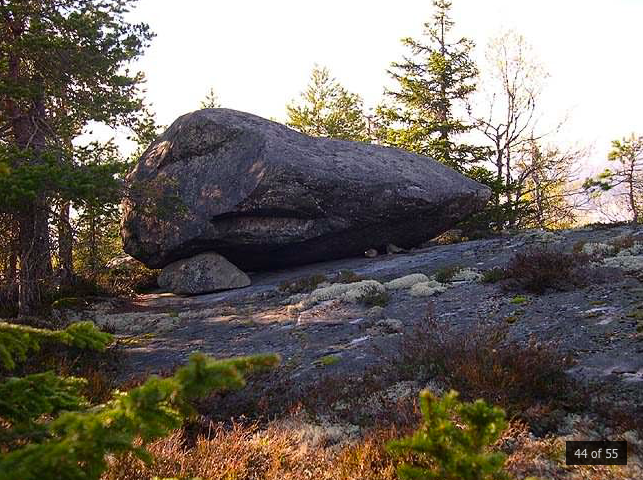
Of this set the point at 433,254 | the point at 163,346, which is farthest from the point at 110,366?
the point at 433,254

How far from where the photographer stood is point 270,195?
46.5ft

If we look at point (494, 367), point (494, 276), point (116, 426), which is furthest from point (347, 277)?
point (116, 426)

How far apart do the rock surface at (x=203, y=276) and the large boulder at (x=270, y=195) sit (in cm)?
41

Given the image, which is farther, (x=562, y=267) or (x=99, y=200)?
(x=99, y=200)

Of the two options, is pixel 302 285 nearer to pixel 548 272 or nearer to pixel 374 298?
pixel 374 298

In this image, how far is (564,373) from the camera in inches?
213

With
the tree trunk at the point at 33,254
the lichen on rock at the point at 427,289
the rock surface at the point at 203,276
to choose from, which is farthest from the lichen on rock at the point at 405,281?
the tree trunk at the point at 33,254

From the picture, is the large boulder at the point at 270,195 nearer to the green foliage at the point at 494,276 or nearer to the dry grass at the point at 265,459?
the green foliage at the point at 494,276

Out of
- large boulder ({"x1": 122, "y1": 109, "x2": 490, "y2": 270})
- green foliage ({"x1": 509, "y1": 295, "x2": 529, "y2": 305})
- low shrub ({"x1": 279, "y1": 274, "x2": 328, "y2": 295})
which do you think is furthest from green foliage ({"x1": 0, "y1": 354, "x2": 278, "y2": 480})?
large boulder ({"x1": 122, "y1": 109, "x2": 490, "y2": 270})

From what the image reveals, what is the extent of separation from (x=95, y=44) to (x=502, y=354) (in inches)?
512

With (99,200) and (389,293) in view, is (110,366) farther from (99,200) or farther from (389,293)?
(389,293)

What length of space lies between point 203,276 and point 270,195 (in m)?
3.42

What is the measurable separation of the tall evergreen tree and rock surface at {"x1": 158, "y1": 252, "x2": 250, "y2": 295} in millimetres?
3634

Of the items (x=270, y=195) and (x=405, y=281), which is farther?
(x=270, y=195)
